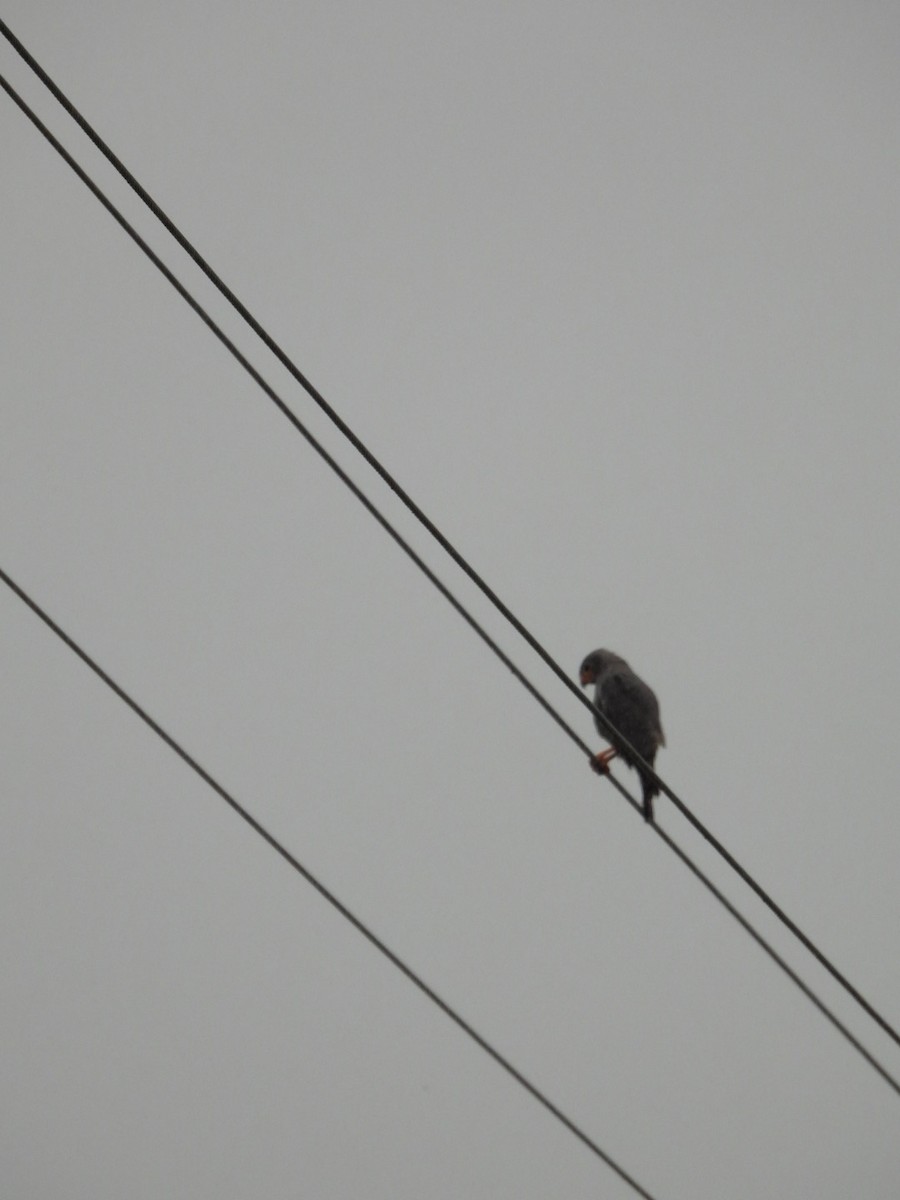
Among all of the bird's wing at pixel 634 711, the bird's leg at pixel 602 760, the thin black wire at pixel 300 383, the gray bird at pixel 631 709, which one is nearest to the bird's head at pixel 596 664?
the gray bird at pixel 631 709

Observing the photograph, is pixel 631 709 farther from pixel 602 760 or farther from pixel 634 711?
pixel 602 760

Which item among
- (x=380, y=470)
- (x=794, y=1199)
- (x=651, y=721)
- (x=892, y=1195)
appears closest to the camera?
(x=380, y=470)

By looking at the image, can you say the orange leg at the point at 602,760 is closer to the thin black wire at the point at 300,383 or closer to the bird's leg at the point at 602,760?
the bird's leg at the point at 602,760

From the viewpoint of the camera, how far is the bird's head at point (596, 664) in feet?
31.1

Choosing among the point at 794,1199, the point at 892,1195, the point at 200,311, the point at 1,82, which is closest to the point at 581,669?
the point at 200,311

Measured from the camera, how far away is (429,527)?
4242 mm

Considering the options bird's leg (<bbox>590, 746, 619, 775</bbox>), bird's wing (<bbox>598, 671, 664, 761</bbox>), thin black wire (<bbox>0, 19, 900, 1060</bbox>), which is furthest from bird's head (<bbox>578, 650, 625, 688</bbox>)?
thin black wire (<bbox>0, 19, 900, 1060</bbox>)

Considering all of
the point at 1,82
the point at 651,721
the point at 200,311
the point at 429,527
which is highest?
the point at 1,82

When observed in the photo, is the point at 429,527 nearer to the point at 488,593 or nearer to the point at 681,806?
the point at 488,593

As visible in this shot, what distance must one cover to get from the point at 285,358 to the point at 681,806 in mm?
2044

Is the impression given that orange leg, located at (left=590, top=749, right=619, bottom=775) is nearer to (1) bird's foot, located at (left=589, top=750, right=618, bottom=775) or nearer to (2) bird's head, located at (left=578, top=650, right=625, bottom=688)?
(1) bird's foot, located at (left=589, top=750, right=618, bottom=775)

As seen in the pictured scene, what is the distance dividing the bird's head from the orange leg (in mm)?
1469

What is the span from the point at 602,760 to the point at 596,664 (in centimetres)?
199

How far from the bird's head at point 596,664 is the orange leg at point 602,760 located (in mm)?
1469
